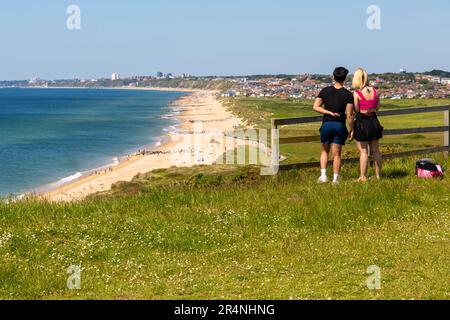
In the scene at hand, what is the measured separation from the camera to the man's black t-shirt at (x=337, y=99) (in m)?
11.1

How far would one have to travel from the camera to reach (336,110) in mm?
11164

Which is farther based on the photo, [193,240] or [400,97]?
[400,97]

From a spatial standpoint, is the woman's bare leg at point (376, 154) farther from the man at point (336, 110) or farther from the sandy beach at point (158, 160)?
the sandy beach at point (158, 160)

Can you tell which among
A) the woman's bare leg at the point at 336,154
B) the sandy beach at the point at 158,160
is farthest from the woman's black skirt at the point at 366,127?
the sandy beach at the point at 158,160

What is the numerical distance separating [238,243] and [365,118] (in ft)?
15.0

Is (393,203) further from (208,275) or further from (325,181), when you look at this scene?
(208,275)

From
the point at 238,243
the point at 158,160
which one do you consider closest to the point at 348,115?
the point at 238,243

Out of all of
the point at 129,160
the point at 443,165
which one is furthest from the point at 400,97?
the point at 443,165

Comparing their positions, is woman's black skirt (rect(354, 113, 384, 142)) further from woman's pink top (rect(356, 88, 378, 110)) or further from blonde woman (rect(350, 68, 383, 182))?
woman's pink top (rect(356, 88, 378, 110))

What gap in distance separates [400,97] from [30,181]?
4591 inches

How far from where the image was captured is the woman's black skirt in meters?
11.5

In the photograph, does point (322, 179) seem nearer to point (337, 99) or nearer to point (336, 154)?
point (336, 154)

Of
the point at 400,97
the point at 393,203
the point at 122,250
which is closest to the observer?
the point at 122,250
